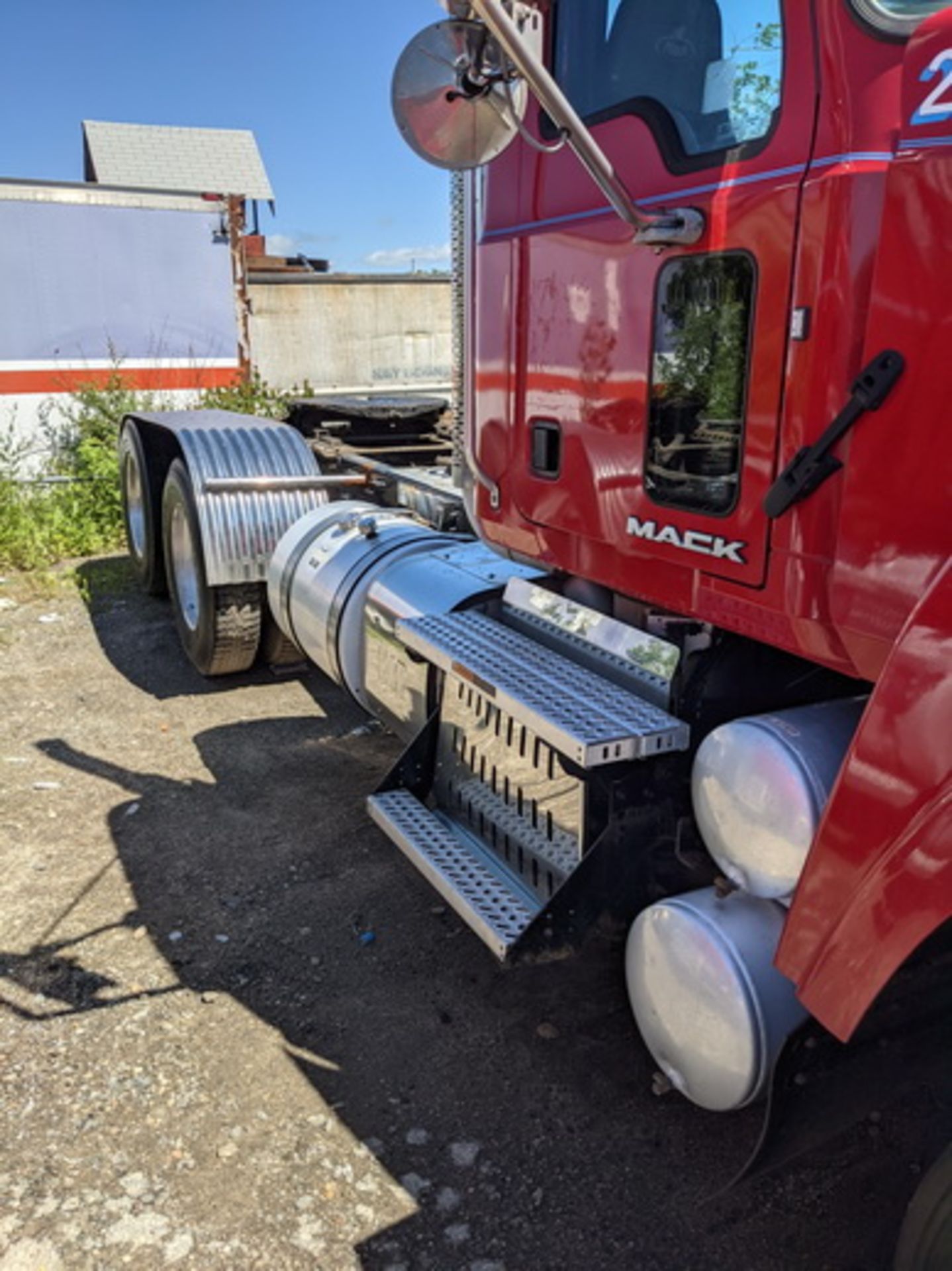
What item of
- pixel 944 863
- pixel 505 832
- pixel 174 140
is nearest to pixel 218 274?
pixel 505 832

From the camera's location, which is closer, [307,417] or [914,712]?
[914,712]

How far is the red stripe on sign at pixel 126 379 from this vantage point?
8.81 metres

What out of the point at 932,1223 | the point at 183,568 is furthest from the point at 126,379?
the point at 932,1223

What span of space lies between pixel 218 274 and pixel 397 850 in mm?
6879

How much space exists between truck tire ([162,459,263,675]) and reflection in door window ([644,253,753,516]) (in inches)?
126

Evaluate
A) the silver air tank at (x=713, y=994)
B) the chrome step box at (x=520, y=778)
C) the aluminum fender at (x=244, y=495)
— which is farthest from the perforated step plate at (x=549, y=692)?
the aluminum fender at (x=244, y=495)

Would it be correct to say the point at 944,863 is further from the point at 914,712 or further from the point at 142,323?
the point at 142,323

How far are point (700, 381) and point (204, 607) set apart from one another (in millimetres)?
3528

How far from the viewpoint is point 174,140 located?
2941 cm

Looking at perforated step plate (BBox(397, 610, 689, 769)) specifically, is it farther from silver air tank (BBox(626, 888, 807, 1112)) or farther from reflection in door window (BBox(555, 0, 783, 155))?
reflection in door window (BBox(555, 0, 783, 155))

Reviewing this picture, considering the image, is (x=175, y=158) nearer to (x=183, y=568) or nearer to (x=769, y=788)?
(x=183, y=568)

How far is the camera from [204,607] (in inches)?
205

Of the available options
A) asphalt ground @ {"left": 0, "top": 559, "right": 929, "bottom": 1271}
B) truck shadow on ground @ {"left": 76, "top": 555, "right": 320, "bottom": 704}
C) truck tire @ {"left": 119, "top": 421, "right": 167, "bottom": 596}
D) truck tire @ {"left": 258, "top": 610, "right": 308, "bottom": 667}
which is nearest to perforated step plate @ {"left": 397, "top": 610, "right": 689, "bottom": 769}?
asphalt ground @ {"left": 0, "top": 559, "right": 929, "bottom": 1271}

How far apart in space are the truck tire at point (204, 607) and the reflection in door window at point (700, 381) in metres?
3.21
